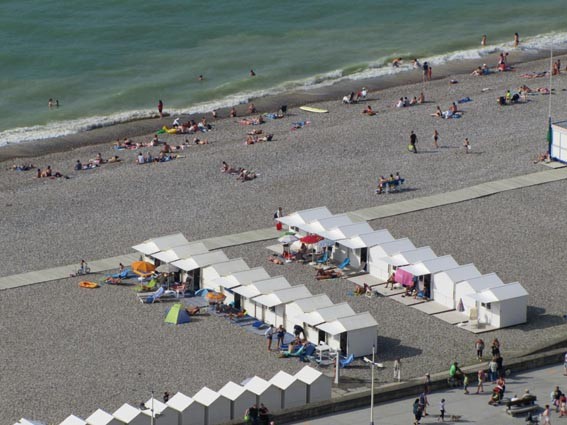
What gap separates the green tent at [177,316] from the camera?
190 ft

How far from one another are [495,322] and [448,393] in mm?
7929

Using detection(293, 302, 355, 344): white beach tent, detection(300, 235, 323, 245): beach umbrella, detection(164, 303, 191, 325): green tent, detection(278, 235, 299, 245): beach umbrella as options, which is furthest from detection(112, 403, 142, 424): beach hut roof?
detection(278, 235, 299, 245): beach umbrella

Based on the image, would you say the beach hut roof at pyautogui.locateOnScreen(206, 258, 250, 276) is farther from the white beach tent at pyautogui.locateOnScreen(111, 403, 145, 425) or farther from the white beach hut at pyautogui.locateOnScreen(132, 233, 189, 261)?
the white beach tent at pyautogui.locateOnScreen(111, 403, 145, 425)

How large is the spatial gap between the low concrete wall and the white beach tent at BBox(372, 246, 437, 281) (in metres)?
8.62

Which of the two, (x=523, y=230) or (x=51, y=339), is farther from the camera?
(x=523, y=230)

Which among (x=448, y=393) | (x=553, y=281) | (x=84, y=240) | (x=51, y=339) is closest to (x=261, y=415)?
(x=448, y=393)

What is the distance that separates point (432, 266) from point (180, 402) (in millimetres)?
15367

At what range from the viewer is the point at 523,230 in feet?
218

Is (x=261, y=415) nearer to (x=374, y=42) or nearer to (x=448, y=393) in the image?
(x=448, y=393)

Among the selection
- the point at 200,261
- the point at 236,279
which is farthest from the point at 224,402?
the point at 200,261

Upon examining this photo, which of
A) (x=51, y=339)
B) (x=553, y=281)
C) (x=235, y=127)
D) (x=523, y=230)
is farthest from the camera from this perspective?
(x=235, y=127)

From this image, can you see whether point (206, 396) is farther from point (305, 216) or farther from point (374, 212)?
point (374, 212)

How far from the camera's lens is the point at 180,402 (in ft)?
157

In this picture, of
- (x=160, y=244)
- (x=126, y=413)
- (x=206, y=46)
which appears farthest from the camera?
(x=206, y=46)
